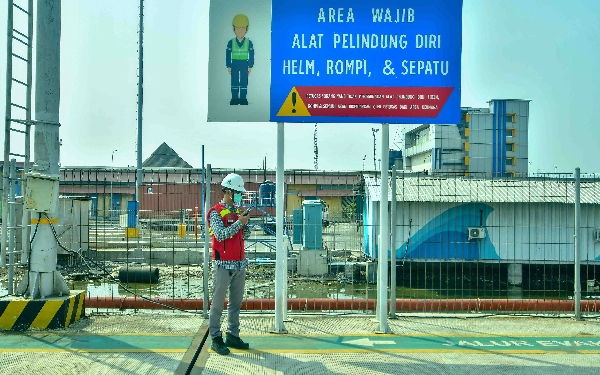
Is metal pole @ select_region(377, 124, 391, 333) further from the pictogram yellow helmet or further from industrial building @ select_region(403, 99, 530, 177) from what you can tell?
industrial building @ select_region(403, 99, 530, 177)

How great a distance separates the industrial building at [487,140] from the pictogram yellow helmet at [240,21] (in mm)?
47782

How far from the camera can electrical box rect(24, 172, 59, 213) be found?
7281mm

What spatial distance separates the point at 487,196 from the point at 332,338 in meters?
8.79

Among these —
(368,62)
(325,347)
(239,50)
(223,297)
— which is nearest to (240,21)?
(239,50)

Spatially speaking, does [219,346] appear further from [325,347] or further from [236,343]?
[325,347]

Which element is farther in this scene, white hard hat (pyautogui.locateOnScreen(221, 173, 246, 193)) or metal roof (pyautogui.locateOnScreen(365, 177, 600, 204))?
metal roof (pyautogui.locateOnScreen(365, 177, 600, 204))

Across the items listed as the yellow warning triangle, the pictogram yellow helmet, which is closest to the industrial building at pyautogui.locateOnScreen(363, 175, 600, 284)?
the yellow warning triangle

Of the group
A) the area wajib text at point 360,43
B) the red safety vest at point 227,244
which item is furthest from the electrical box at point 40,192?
the area wajib text at point 360,43

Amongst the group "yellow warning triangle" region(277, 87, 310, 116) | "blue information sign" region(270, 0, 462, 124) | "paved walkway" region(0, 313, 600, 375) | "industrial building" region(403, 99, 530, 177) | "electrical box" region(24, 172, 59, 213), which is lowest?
"paved walkway" region(0, 313, 600, 375)

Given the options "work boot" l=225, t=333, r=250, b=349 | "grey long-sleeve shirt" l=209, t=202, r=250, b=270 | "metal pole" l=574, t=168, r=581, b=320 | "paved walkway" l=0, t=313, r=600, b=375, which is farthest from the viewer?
"metal pole" l=574, t=168, r=581, b=320

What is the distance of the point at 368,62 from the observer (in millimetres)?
7492

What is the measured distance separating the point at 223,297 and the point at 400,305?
11.3 ft

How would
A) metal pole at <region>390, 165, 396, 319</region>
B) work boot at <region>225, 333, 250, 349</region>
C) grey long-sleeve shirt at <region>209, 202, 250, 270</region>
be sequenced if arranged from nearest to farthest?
1. grey long-sleeve shirt at <region>209, 202, 250, 270</region>
2. work boot at <region>225, 333, 250, 349</region>
3. metal pole at <region>390, 165, 396, 319</region>

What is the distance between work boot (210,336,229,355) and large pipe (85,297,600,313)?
2243 millimetres
